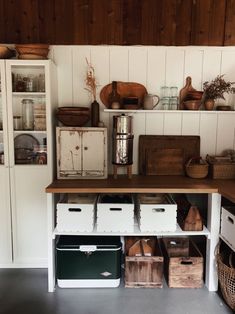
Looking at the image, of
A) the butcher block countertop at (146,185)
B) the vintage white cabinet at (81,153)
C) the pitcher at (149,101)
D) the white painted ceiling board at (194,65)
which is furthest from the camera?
the white painted ceiling board at (194,65)

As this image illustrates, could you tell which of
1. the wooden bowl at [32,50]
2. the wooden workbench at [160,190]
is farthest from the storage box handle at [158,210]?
the wooden bowl at [32,50]

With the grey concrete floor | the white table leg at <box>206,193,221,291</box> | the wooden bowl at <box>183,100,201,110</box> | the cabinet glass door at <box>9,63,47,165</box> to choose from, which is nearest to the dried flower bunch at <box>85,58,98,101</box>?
the cabinet glass door at <box>9,63,47,165</box>

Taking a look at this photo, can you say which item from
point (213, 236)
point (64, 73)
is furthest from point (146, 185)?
point (64, 73)

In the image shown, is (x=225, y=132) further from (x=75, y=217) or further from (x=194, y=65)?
(x=75, y=217)

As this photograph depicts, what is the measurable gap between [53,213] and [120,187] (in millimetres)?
568

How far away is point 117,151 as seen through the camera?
263cm

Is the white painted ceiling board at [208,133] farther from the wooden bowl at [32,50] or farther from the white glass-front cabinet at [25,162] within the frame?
the wooden bowl at [32,50]

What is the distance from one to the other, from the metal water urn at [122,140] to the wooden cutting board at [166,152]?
0.27 m

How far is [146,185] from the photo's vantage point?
243 cm

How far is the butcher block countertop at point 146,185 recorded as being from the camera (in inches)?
91.1

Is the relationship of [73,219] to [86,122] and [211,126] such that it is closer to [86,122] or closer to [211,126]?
[86,122]

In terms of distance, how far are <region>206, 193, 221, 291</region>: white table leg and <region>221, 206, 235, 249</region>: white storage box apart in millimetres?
54

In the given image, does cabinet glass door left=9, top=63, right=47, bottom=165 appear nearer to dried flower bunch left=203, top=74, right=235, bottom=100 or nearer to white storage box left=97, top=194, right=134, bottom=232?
white storage box left=97, top=194, right=134, bottom=232

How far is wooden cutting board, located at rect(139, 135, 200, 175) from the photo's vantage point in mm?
2859
